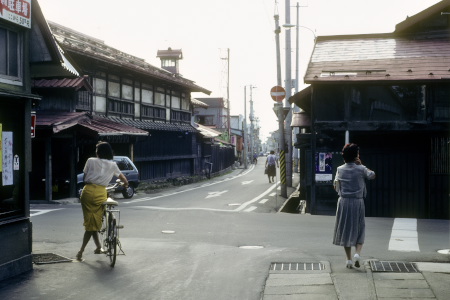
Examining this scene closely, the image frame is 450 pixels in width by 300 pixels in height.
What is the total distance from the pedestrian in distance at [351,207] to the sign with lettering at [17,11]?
203 inches

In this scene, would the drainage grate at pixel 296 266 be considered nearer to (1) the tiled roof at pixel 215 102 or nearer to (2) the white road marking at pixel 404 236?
(2) the white road marking at pixel 404 236

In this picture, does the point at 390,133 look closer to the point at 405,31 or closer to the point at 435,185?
the point at 435,185

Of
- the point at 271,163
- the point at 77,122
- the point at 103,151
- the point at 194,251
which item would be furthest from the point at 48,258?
the point at 271,163

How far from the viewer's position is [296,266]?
8422 millimetres

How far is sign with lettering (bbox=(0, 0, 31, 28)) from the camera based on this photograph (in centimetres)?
740

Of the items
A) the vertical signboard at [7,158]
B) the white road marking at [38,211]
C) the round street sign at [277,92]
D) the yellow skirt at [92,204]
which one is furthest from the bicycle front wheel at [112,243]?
the round street sign at [277,92]

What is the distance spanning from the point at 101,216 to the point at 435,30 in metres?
16.2

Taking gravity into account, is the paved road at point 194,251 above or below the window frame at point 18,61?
below

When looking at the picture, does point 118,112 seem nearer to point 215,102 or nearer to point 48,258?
point 48,258

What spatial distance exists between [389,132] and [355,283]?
1061 cm

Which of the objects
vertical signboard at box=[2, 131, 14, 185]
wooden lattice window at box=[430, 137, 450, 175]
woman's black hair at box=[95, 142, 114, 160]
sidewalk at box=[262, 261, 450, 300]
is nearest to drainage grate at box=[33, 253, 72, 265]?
vertical signboard at box=[2, 131, 14, 185]

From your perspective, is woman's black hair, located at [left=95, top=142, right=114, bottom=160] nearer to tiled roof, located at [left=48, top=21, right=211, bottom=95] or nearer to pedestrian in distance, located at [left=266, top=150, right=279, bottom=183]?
tiled roof, located at [left=48, top=21, right=211, bottom=95]

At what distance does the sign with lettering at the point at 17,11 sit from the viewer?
291 inches

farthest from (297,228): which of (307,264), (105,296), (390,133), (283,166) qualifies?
(283,166)
